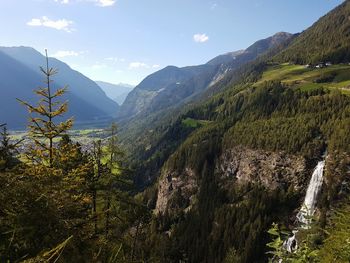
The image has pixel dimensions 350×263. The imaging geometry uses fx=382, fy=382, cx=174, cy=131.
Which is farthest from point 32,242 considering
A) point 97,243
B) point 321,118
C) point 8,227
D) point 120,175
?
point 321,118

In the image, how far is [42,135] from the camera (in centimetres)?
2955

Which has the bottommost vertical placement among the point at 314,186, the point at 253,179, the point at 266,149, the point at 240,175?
the point at 253,179

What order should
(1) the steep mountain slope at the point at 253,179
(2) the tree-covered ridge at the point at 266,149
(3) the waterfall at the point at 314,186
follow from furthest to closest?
(1) the steep mountain slope at the point at 253,179, (2) the tree-covered ridge at the point at 266,149, (3) the waterfall at the point at 314,186

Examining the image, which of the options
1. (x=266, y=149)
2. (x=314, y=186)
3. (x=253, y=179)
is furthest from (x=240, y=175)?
(x=314, y=186)

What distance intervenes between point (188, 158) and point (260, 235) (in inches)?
2849

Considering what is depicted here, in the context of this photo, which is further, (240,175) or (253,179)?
(240,175)

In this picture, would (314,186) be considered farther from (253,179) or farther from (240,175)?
(240,175)

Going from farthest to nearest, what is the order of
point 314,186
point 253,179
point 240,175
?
point 240,175 → point 253,179 → point 314,186

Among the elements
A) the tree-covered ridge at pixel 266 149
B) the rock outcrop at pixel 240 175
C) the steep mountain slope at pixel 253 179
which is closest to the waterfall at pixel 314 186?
the steep mountain slope at pixel 253 179

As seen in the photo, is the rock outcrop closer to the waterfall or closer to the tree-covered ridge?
the tree-covered ridge

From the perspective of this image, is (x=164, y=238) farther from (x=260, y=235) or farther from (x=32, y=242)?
(x=32, y=242)

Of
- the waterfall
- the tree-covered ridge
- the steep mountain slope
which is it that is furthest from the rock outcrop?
the waterfall

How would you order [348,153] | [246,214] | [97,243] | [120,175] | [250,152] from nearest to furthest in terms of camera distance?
[97,243] < [120,175] < [348,153] < [246,214] < [250,152]

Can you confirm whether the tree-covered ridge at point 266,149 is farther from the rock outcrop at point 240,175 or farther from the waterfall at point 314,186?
the waterfall at point 314,186
